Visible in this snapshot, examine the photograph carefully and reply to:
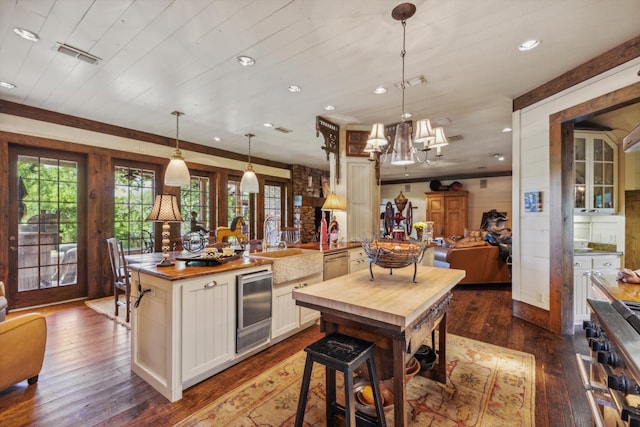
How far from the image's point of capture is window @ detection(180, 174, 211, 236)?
5.45 metres

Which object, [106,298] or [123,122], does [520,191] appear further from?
[106,298]

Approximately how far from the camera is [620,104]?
253 centimetres

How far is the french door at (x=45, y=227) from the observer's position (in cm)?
372

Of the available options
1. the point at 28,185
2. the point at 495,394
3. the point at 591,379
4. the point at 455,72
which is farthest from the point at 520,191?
the point at 28,185

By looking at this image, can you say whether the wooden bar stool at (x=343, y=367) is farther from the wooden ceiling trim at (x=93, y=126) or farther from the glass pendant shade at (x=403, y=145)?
the wooden ceiling trim at (x=93, y=126)

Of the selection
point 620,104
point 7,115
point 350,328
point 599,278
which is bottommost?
point 350,328

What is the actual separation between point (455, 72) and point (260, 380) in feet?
10.7

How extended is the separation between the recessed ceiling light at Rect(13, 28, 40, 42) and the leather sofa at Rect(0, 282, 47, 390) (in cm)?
215

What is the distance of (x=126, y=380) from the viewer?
2.21 metres

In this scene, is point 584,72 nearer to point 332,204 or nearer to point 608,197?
point 608,197

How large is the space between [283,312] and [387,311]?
1883mm

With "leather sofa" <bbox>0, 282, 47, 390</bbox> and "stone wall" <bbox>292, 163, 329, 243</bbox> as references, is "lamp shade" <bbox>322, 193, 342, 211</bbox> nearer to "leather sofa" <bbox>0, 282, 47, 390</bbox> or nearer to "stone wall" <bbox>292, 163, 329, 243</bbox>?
"leather sofa" <bbox>0, 282, 47, 390</bbox>

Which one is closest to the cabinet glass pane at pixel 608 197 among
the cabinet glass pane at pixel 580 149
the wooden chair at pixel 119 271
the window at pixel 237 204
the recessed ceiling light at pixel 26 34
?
the cabinet glass pane at pixel 580 149

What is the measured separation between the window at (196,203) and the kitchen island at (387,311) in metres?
4.30
